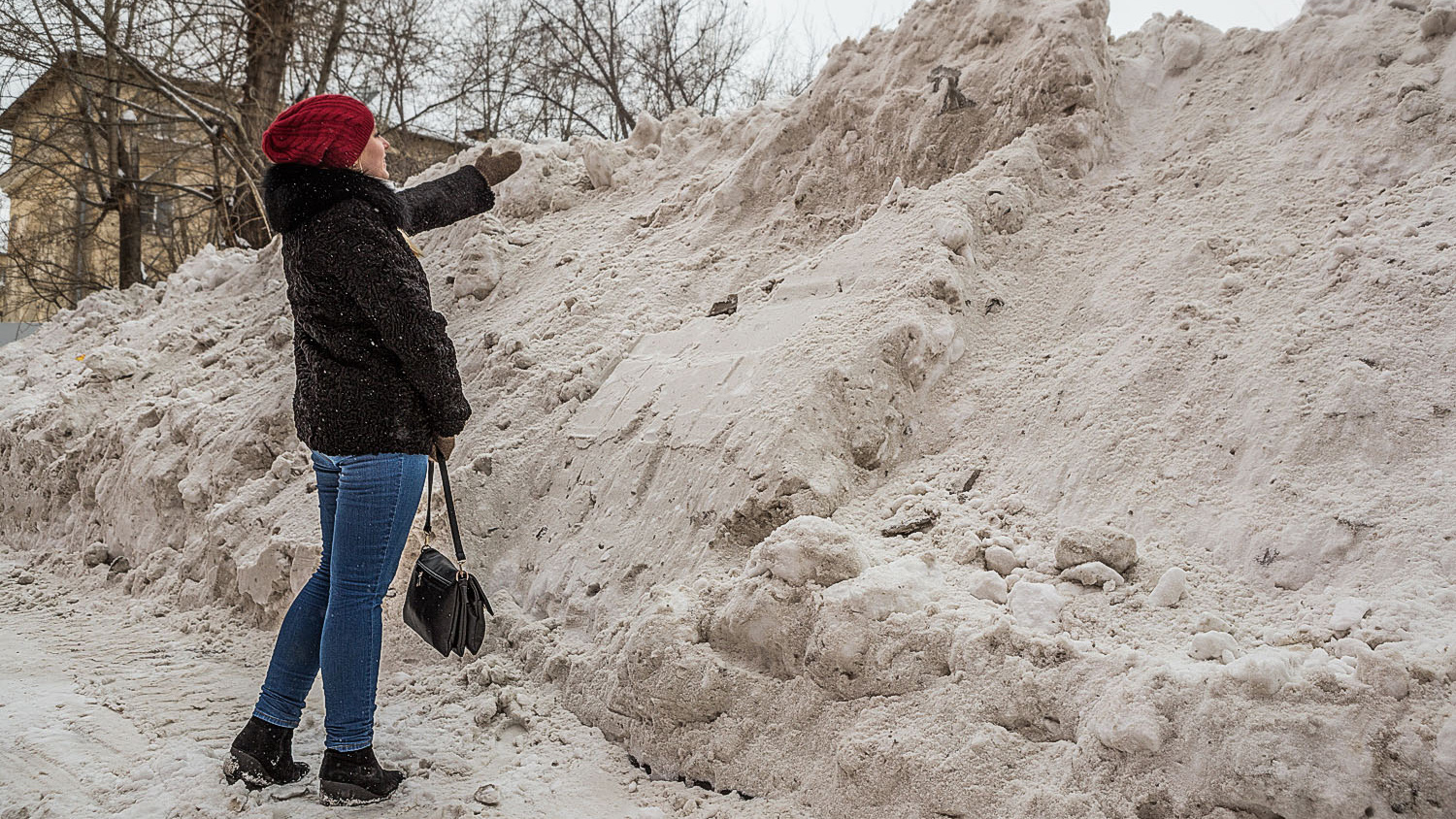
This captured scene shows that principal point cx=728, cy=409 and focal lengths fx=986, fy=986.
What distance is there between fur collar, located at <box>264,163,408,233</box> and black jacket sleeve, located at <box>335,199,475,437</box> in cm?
4

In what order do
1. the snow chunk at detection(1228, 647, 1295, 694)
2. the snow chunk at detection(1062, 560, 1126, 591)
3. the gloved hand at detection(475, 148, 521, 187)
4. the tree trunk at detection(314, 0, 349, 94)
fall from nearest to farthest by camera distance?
the snow chunk at detection(1228, 647, 1295, 694)
the snow chunk at detection(1062, 560, 1126, 591)
the gloved hand at detection(475, 148, 521, 187)
the tree trunk at detection(314, 0, 349, 94)

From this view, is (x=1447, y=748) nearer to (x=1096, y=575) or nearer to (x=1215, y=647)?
(x=1215, y=647)

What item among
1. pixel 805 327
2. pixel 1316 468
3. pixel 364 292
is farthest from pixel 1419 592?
pixel 364 292

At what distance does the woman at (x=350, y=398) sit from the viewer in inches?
98.0

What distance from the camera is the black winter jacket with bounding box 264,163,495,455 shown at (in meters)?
2.48

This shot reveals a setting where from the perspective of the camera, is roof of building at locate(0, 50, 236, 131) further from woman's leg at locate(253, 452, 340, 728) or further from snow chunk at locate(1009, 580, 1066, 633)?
snow chunk at locate(1009, 580, 1066, 633)

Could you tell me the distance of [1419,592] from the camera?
2.10 meters

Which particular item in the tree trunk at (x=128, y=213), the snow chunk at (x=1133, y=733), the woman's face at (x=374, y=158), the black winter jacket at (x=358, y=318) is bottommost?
the snow chunk at (x=1133, y=733)

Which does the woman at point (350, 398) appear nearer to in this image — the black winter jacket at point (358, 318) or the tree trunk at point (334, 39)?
the black winter jacket at point (358, 318)

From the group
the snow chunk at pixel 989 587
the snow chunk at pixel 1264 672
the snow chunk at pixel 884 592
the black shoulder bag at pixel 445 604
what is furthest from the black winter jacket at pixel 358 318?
the snow chunk at pixel 1264 672

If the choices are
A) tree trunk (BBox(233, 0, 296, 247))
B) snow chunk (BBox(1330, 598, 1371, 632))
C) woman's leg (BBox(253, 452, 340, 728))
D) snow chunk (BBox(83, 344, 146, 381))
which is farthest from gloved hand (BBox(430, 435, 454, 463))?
tree trunk (BBox(233, 0, 296, 247))

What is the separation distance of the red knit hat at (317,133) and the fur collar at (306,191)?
27 millimetres

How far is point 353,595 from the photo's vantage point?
255 centimetres

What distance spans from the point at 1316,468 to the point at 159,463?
497 centimetres
